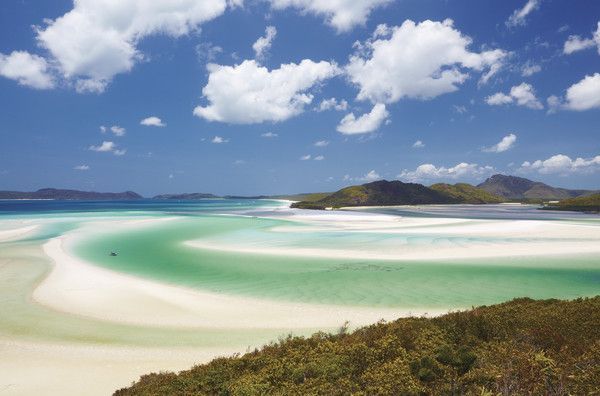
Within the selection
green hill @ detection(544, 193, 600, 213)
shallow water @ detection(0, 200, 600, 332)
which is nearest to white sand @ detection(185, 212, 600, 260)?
shallow water @ detection(0, 200, 600, 332)

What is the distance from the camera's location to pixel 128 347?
14945 millimetres

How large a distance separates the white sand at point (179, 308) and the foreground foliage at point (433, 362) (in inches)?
230

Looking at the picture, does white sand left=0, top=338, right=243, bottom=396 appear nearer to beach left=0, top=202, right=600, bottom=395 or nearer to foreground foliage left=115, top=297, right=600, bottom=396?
beach left=0, top=202, right=600, bottom=395

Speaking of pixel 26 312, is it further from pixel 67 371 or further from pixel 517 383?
pixel 517 383

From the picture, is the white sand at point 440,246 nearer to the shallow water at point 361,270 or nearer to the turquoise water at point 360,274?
the shallow water at point 361,270

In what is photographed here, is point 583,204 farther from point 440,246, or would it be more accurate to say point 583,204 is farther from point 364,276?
point 364,276

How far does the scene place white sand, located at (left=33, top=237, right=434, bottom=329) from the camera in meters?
17.6

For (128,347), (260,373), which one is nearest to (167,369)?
(128,347)

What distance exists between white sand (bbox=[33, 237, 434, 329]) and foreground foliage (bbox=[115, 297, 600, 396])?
5841 millimetres

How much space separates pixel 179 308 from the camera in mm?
19750

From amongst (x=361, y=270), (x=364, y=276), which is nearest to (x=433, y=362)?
(x=364, y=276)

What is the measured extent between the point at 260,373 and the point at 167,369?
5.38 meters

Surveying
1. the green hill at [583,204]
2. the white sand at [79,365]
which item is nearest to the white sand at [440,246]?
the white sand at [79,365]

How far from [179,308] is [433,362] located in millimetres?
14663
